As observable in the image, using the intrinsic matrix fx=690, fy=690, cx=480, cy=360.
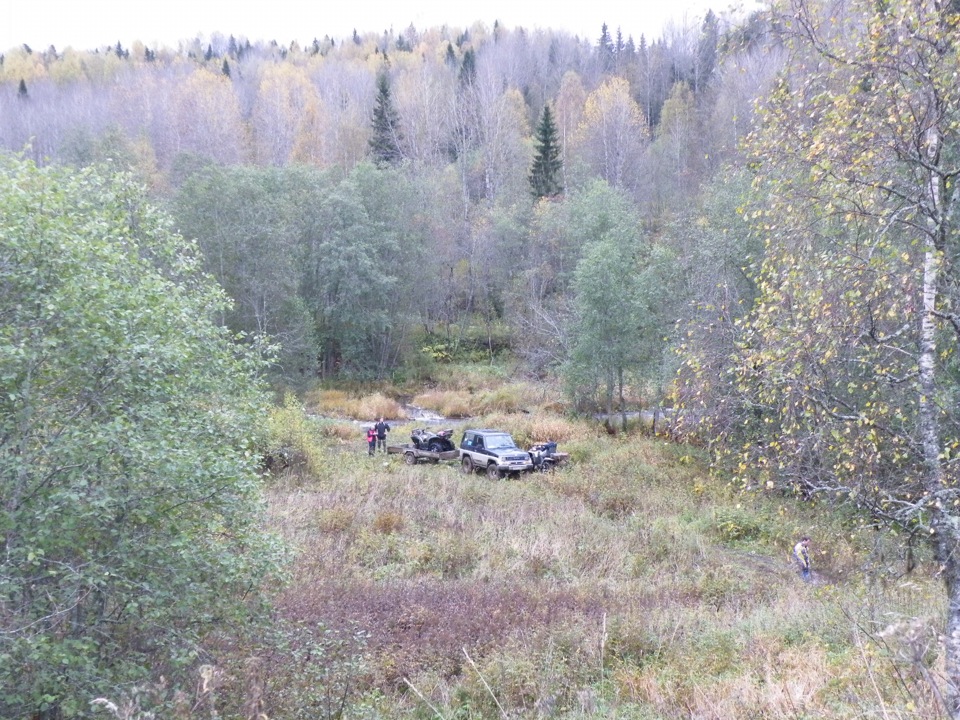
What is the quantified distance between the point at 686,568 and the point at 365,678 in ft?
23.9

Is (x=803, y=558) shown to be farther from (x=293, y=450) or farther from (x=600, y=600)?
(x=293, y=450)

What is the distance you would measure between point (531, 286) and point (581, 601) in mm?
34352

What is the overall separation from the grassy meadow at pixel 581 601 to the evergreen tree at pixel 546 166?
34614 millimetres

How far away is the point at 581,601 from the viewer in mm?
10047

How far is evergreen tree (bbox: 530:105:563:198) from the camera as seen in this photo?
52.2 m

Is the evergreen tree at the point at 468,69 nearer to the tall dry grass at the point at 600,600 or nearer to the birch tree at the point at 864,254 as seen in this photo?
the tall dry grass at the point at 600,600

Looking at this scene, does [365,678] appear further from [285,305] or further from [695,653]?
[285,305]

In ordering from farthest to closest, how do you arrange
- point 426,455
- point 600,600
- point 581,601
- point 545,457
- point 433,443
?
point 433,443
point 426,455
point 545,457
point 600,600
point 581,601

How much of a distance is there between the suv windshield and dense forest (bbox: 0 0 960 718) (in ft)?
19.2

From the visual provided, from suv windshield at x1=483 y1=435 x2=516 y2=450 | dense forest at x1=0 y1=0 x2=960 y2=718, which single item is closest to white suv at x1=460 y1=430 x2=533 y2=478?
suv windshield at x1=483 y1=435 x2=516 y2=450

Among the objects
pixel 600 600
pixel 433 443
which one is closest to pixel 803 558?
pixel 600 600

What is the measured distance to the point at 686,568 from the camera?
42.3ft

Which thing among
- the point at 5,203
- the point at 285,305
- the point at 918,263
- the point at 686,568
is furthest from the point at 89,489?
the point at 285,305

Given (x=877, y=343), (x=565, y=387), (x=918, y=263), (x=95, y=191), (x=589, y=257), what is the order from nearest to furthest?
(x=877, y=343), (x=918, y=263), (x=95, y=191), (x=589, y=257), (x=565, y=387)
